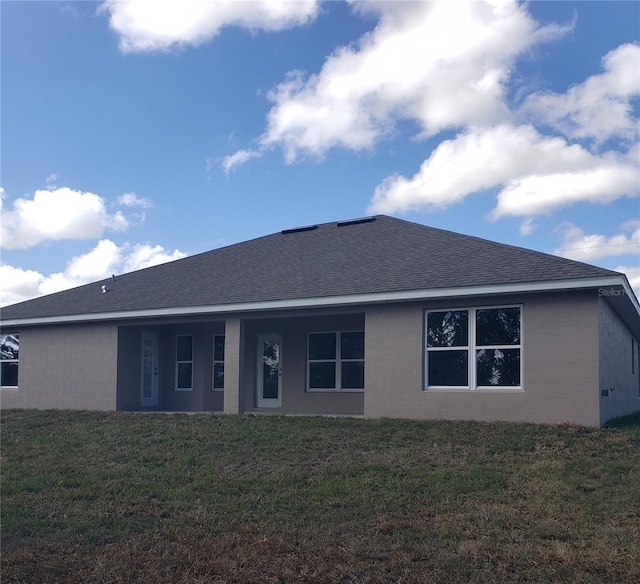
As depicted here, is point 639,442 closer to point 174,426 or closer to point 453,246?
point 453,246

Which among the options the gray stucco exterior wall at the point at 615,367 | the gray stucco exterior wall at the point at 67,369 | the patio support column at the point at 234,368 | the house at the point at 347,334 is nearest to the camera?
the house at the point at 347,334

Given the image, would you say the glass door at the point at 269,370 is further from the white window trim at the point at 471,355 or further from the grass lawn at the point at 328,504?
the white window trim at the point at 471,355

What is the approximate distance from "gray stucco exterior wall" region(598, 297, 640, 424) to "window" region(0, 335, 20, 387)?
52.4 ft

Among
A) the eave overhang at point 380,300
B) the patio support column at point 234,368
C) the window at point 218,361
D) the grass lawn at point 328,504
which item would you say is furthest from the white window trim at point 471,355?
the window at point 218,361

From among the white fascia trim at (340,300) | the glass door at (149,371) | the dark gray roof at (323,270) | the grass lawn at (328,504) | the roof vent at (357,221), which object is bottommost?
the grass lawn at (328,504)

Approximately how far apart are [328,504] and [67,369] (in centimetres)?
1264

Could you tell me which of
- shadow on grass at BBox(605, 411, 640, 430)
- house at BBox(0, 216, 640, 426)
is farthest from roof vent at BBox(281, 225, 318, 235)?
shadow on grass at BBox(605, 411, 640, 430)

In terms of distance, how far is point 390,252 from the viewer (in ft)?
58.6

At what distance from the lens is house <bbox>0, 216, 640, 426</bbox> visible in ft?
44.9

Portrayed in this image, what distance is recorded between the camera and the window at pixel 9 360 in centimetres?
2186

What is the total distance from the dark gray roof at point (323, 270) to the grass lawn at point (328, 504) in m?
2.89

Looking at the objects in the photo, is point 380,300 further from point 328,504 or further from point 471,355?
point 328,504

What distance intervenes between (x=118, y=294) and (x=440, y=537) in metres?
14.8

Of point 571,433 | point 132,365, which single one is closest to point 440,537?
point 571,433
